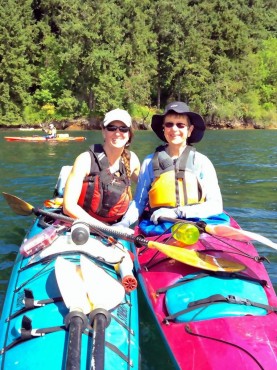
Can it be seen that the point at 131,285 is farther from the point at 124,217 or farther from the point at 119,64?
the point at 119,64

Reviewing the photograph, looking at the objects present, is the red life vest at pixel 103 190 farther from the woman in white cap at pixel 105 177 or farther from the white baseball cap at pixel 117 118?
the white baseball cap at pixel 117 118

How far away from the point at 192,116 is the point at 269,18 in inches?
2138

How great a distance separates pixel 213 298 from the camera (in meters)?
2.53

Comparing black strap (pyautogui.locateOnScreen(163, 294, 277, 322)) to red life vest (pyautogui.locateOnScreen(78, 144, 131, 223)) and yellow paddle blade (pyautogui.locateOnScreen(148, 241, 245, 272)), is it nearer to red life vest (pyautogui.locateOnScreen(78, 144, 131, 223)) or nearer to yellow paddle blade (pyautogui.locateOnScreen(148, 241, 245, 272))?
yellow paddle blade (pyautogui.locateOnScreen(148, 241, 245, 272))

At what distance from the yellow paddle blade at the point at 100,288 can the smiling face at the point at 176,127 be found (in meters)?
1.38

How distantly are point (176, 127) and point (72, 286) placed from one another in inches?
64.5

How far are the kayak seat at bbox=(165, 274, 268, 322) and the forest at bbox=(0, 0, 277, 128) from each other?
29.0 metres

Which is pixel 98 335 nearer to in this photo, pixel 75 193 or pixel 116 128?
pixel 75 193

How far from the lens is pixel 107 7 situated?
3150cm

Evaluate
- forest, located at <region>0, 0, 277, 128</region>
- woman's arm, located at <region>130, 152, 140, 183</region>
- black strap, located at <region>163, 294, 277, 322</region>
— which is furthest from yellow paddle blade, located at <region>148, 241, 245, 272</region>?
forest, located at <region>0, 0, 277, 128</region>

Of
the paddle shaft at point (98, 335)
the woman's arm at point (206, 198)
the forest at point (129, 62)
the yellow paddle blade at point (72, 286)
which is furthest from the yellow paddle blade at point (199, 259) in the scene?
the forest at point (129, 62)

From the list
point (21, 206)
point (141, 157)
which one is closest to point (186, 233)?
point (21, 206)

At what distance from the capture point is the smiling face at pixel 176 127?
3.47 metres

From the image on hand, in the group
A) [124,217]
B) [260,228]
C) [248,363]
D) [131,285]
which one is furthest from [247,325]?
[260,228]
